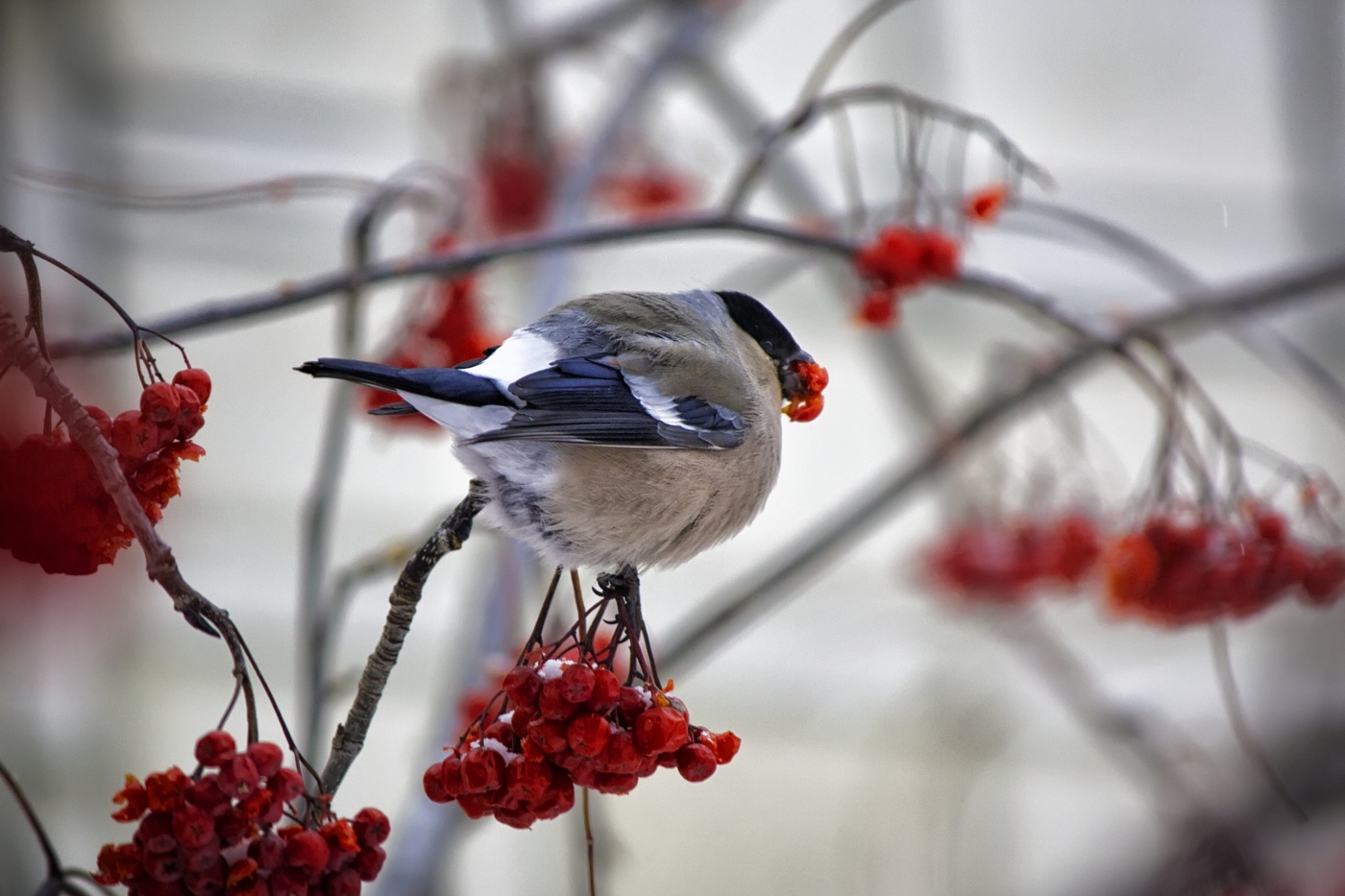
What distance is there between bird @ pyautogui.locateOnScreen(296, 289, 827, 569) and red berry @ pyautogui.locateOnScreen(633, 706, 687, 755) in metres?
0.16

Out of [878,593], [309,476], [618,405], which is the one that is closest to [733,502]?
[618,405]

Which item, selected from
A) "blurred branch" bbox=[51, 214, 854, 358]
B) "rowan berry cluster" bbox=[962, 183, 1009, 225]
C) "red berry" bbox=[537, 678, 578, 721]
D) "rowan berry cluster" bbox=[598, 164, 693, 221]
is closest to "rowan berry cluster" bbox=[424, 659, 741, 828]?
"red berry" bbox=[537, 678, 578, 721]

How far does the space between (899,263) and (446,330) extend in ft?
1.52

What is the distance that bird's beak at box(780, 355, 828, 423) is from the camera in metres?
0.95

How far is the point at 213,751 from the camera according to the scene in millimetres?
582

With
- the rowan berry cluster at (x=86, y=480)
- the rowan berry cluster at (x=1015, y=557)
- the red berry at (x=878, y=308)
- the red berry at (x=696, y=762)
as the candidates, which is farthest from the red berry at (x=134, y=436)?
the rowan berry cluster at (x=1015, y=557)

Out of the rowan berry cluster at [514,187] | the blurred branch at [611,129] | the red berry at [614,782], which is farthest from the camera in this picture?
the rowan berry cluster at [514,187]

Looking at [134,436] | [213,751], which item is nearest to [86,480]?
[134,436]

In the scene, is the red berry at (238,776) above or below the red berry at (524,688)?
below

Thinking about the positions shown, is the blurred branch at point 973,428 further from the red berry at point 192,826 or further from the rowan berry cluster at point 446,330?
the red berry at point 192,826

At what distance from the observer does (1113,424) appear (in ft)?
11.2

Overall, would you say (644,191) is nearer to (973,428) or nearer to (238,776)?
(973,428)

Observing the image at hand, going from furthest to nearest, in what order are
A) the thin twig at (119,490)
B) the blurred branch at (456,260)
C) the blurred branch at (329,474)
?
the blurred branch at (329,474), the blurred branch at (456,260), the thin twig at (119,490)

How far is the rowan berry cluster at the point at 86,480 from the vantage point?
55cm
